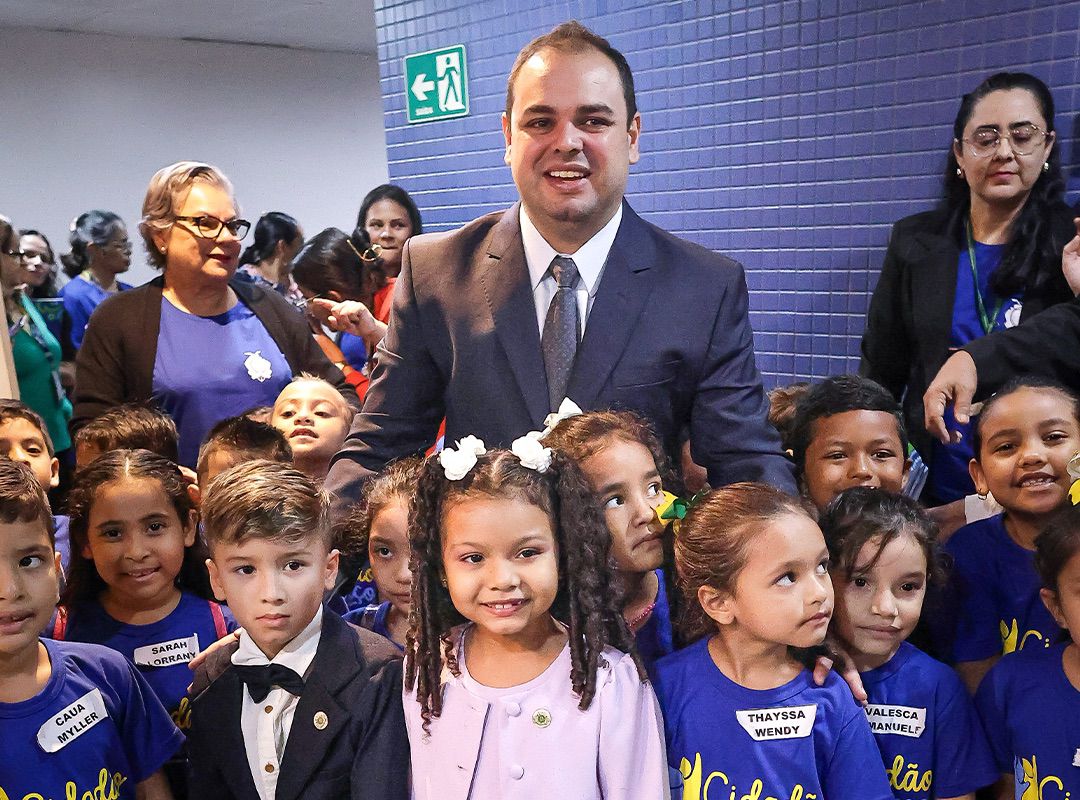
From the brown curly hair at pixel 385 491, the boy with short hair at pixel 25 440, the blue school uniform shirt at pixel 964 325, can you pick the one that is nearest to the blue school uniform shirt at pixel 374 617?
the brown curly hair at pixel 385 491

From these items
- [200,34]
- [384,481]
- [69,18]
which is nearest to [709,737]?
[384,481]

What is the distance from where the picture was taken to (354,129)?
10.9 meters

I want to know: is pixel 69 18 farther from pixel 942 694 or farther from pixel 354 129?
pixel 942 694

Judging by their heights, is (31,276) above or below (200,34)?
below

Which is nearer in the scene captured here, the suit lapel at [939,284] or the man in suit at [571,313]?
the man in suit at [571,313]

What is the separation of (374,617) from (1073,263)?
1.94 meters

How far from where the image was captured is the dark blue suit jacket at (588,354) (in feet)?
6.69

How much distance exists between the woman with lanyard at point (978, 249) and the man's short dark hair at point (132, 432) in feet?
6.72

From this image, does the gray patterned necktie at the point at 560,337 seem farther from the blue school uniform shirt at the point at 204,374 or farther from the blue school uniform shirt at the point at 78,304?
the blue school uniform shirt at the point at 78,304

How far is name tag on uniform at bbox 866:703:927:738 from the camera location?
2000 millimetres

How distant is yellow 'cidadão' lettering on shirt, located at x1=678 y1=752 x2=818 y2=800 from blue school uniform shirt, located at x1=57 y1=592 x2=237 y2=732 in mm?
1075

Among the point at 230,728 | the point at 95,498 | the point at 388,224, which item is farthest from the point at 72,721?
the point at 388,224

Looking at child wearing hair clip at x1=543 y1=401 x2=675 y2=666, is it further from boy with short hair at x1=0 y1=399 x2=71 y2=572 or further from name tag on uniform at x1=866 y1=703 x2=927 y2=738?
boy with short hair at x1=0 y1=399 x2=71 y2=572

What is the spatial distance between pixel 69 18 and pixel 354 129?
10.6 ft
